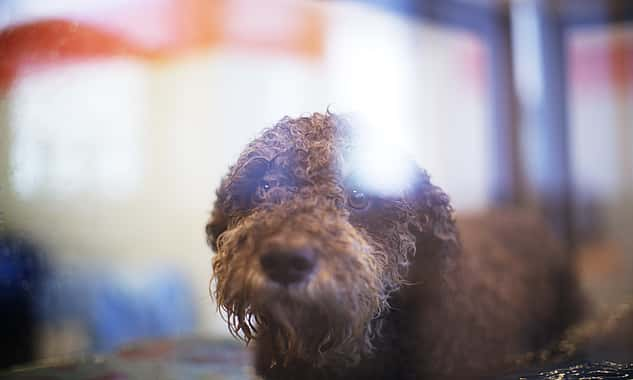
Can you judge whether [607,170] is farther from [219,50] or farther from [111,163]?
[111,163]

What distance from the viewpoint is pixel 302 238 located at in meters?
0.99

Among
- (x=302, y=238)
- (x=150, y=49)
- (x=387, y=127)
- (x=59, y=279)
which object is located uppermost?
(x=150, y=49)

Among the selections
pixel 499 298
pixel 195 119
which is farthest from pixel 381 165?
pixel 195 119

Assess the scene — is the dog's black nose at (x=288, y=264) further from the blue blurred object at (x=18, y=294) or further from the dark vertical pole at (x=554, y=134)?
the dark vertical pole at (x=554, y=134)

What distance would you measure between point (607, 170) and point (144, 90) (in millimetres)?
2078

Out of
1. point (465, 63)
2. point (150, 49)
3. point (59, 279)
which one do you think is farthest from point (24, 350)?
point (465, 63)

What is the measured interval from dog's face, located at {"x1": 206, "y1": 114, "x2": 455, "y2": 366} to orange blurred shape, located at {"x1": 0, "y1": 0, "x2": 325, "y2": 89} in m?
0.73

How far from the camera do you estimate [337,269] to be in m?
1.02

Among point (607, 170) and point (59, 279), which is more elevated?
point (607, 170)

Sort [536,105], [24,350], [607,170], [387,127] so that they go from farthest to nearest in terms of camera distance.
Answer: [536,105]
[607,170]
[24,350]
[387,127]

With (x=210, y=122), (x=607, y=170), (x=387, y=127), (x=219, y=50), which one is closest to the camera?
(x=387, y=127)

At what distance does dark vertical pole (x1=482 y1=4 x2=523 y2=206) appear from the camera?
2.82 m

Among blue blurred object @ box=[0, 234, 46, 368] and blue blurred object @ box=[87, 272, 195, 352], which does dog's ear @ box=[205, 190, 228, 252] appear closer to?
blue blurred object @ box=[0, 234, 46, 368]

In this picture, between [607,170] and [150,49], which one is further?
[607,170]
